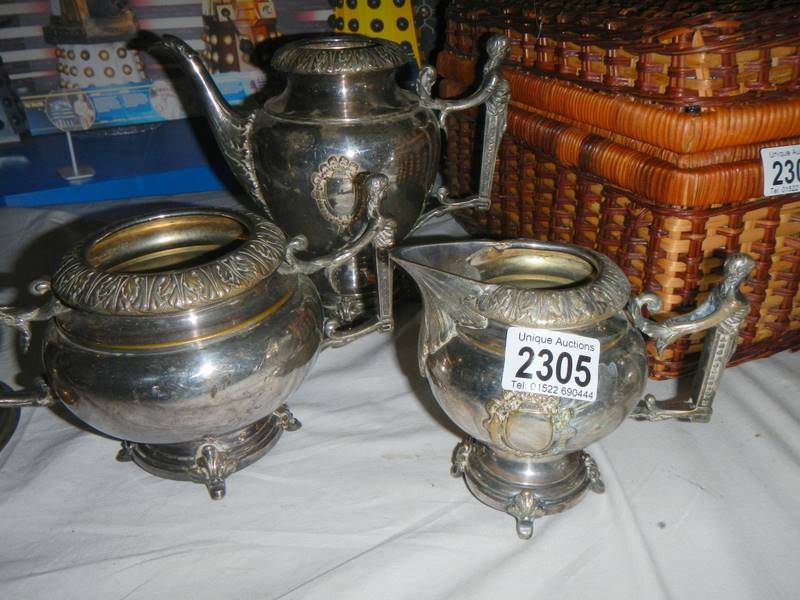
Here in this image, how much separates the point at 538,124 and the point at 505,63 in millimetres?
139

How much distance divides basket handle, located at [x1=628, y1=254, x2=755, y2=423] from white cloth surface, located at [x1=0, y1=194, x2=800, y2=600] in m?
0.13

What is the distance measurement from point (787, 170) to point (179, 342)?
2.43 feet

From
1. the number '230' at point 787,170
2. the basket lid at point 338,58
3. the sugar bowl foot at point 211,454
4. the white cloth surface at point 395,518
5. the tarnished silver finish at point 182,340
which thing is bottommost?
the white cloth surface at point 395,518

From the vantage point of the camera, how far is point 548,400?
24.9 inches

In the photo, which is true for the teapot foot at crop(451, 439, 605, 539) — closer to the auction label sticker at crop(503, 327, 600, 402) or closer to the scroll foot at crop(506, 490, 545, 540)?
the scroll foot at crop(506, 490, 545, 540)

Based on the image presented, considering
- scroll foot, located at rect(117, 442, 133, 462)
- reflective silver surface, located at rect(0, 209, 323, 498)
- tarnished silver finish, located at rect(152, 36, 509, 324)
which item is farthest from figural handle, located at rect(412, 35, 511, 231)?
scroll foot, located at rect(117, 442, 133, 462)

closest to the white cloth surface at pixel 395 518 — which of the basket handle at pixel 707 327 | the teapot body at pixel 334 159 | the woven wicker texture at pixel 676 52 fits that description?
the basket handle at pixel 707 327

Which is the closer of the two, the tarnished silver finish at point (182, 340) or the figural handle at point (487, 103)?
the tarnished silver finish at point (182, 340)

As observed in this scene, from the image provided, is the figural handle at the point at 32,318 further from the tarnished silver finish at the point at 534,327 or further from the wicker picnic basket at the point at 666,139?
the wicker picnic basket at the point at 666,139

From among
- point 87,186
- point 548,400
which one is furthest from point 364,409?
point 87,186

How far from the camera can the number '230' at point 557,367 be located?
62 cm

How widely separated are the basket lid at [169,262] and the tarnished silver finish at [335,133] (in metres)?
0.16

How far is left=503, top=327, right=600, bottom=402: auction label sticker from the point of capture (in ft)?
2.03

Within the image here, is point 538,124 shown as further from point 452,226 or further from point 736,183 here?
point 452,226
